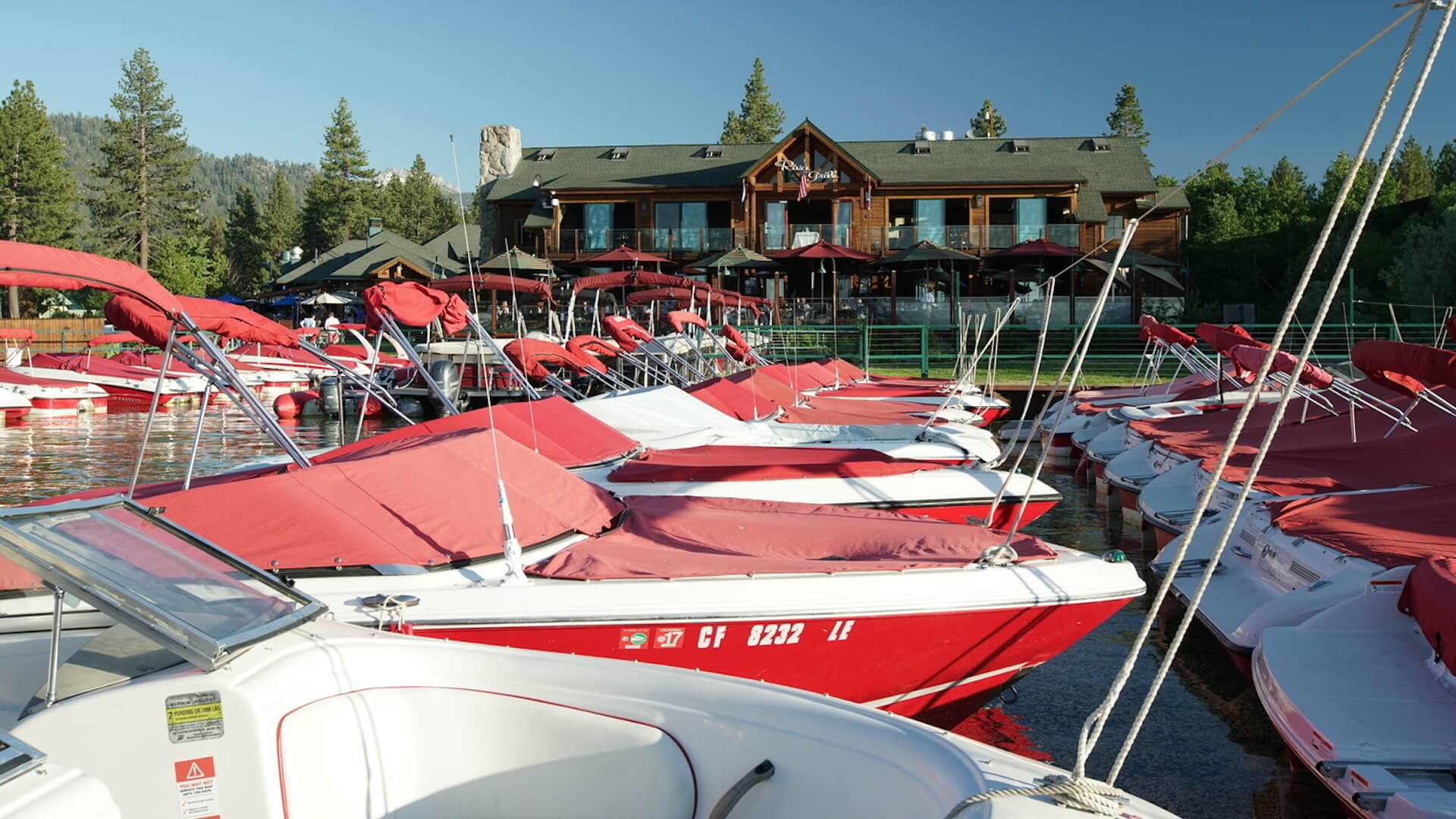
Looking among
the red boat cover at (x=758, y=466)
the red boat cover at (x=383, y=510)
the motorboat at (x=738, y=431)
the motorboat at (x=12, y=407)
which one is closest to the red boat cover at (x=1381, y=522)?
the red boat cover at (x=758, y=466)

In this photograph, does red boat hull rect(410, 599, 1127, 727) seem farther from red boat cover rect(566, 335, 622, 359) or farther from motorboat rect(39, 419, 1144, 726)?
red boat cover rect(566, 335, 622, 359)

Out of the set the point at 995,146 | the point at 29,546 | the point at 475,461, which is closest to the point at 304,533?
the point at 475,461

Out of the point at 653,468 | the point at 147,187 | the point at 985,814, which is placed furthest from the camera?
the point at 147,187

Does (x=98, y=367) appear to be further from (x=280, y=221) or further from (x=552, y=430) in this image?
(x=280, y=221)

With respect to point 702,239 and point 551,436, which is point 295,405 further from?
point 702,239

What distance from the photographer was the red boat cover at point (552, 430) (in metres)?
8.66

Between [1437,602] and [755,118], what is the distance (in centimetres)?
8447

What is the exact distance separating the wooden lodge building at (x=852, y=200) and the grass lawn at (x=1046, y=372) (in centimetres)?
1481

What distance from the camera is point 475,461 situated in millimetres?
6512

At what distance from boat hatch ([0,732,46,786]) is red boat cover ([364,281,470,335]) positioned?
759 cm

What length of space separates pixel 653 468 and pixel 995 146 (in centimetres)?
4424

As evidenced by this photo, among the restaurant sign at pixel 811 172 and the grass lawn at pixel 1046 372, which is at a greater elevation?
the restaurant sign at pixel 811 172

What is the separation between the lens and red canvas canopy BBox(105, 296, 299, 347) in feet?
24.8

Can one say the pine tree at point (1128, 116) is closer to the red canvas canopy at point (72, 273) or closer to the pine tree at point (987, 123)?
the pine tree at point (987, 123)
